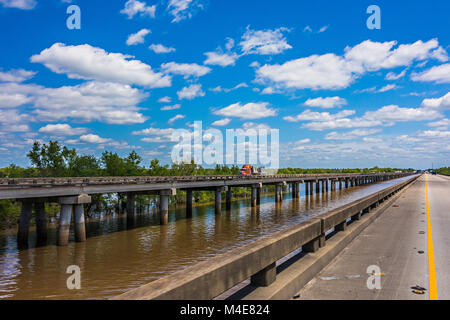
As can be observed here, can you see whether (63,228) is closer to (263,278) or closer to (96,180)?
(96,180)

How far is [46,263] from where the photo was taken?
2012 cm

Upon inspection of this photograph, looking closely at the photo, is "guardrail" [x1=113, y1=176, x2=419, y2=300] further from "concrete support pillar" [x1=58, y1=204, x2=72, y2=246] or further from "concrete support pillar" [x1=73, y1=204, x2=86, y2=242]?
"concrete support pillar" [x1=73, y1=204, x2=86, y2=242]

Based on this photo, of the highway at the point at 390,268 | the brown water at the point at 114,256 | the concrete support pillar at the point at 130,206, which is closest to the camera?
the highway at the point at 390,268

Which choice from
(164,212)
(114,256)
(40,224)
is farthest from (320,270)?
(164,212)

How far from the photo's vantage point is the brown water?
15.2 metres

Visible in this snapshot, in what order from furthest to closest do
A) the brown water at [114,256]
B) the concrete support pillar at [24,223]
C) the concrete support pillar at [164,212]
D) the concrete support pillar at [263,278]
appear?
1. the concrete support pillar at [164,212]
2. the concrete support pillar at [24,223]
3. the brown water at [114,256]
4. the concrete support pillar at [263,278]

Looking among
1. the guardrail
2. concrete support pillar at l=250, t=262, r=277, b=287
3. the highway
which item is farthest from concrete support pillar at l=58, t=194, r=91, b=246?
concrete support pillar at l=250, t=262, r=277, b=287

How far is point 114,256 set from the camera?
2136cm

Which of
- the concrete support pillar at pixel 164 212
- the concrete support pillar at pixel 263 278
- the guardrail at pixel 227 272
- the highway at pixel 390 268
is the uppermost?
the guardrail at pixel 227 272

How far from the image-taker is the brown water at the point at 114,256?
1520 centimetres

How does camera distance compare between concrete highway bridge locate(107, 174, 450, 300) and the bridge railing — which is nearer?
concrete highway bridge locate(107, 174, 450, 300)

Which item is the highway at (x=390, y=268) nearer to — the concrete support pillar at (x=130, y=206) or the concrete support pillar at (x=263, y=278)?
the concrete support pillar at (x=263, y=278)

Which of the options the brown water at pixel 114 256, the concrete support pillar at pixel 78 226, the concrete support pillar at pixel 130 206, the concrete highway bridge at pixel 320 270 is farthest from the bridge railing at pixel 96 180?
the concrete highway bridge at pixel 320 270
